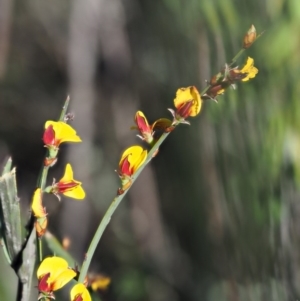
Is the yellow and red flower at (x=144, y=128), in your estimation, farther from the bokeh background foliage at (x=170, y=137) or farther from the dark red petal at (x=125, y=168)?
the bokeh background foliage at (x=170, y=137)

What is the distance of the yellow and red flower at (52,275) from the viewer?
1.21 feet

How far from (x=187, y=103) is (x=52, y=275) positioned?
132mm

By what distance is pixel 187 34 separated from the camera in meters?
0.83

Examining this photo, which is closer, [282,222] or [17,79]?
[282,222]

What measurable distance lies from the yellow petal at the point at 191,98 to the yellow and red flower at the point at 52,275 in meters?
0.12

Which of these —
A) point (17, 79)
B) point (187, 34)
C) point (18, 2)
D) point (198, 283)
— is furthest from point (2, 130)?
point (187, 34)

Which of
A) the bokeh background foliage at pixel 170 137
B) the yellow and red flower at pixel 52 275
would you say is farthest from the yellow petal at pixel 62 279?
the bokeh background foliage at pixel 170 137

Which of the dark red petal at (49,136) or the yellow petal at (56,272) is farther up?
the dark red petal at (49,136)

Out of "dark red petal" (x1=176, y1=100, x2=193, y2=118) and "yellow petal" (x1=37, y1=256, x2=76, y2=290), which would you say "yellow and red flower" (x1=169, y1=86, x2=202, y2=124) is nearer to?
"dark red petal" (x1=176, y1=100, x2=193, y2=118)

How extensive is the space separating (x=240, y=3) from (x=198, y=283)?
2.07 feet

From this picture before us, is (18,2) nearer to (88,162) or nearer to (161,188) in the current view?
(88,162)

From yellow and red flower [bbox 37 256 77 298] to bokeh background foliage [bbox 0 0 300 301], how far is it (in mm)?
228

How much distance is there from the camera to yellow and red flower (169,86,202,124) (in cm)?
37

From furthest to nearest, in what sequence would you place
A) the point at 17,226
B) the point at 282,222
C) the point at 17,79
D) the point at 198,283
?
the point at 17,79
the point at 198,283
the point at 282,222
the point at 17,226
